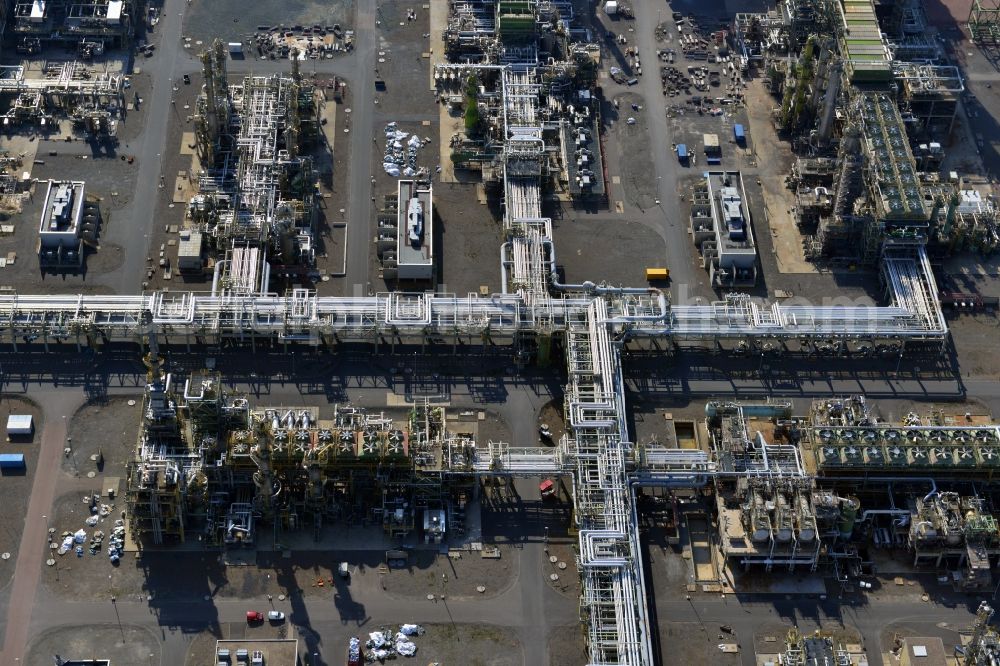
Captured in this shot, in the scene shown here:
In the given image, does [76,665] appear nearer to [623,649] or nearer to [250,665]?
[250,665]

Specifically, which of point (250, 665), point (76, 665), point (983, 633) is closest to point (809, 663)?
point (983, 633)

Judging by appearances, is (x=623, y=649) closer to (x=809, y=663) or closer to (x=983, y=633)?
(x=809, y=663)

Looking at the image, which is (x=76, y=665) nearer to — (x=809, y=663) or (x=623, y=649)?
(x=623, y=649)

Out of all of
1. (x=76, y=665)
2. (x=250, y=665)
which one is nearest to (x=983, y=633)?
(x=250, y=665)

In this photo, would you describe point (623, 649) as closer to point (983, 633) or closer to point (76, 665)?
point (983, 633)

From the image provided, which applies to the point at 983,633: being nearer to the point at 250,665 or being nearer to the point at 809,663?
the point at 809,663

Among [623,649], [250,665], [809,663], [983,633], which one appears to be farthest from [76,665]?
[983,633]
